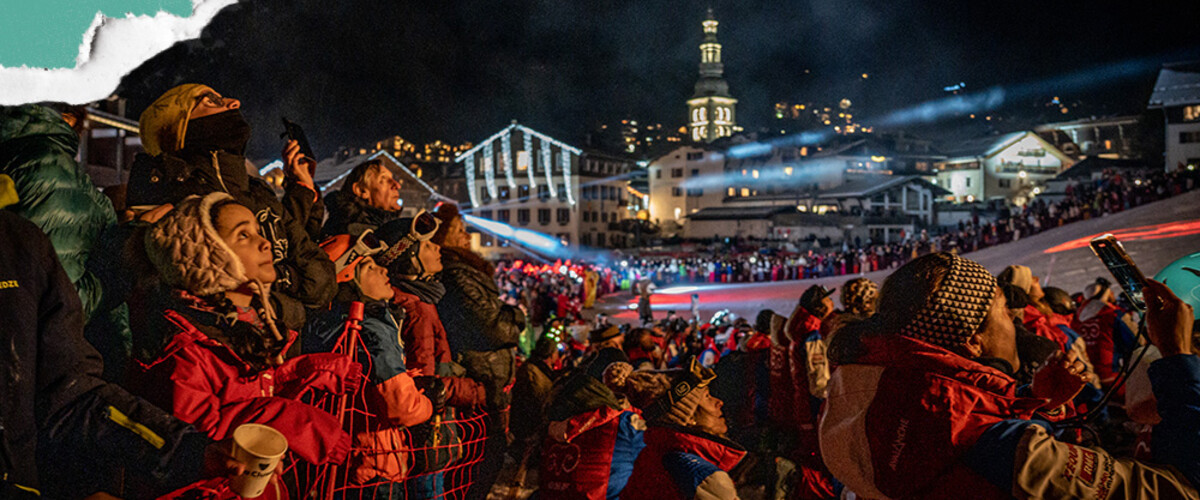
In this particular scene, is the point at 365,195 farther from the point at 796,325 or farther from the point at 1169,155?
the point at 1169,155

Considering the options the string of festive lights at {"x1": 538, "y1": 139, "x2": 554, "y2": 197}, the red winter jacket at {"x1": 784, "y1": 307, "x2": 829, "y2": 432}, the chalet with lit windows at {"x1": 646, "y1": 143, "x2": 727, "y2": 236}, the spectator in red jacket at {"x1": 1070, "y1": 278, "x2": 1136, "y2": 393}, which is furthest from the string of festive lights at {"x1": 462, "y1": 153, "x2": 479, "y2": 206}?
the red winter jacket at {"x1": 784, "y1": 307, "x2": 829, "y2": 432}

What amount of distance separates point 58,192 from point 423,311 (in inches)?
72.1

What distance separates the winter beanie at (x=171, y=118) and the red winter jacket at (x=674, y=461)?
7.91 feet

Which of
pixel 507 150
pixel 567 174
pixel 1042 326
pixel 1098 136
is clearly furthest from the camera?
pixel 1098 136

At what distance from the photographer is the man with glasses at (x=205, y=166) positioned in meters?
3.34

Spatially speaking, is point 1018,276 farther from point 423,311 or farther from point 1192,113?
point 1192,113

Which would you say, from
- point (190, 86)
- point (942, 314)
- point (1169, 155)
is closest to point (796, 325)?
point (942, 314)

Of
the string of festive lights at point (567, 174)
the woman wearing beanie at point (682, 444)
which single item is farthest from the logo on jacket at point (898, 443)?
the string of festive lights at point (567, 174)

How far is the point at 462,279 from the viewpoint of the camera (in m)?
4.38

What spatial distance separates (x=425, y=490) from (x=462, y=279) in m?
1.10

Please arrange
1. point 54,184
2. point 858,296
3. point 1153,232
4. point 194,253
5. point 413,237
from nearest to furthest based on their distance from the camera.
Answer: point 194,253, point 54,184, point 413,237, point 858,296, point 1153,232

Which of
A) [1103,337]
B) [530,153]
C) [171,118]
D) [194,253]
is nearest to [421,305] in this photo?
[171,118]

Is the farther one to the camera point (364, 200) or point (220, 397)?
point (364, 200)

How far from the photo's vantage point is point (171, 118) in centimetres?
345
